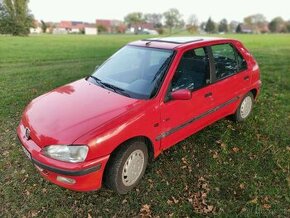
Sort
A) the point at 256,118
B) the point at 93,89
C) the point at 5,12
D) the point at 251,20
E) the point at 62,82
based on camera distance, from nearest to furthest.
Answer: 1. the point at 93,89
2. the point at 256,118
3. the point at 62,82
4. the point at 5,12
5. the point at 251,20

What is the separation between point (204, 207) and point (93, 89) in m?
2.18

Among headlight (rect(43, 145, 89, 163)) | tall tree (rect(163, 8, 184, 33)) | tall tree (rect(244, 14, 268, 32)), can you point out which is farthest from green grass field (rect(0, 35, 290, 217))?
tall tree (rect(244, 14, 268, 32))

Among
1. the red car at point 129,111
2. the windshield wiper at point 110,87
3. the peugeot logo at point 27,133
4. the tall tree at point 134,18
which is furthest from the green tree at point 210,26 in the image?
the peugeot logo at point 27,133

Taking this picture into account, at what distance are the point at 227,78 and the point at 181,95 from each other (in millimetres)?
1556

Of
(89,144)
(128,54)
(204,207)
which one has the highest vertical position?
(128,54)

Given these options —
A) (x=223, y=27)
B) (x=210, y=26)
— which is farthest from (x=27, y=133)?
(x=223, y=27)

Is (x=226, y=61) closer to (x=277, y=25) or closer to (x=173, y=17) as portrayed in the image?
(x=173, y=17)

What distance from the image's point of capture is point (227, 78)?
16.4 ft

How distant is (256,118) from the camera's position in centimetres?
607

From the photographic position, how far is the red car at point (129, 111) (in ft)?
10.6

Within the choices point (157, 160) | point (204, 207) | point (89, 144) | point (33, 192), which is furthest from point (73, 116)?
point (204, 207)

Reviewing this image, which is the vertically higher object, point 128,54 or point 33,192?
point 128,54

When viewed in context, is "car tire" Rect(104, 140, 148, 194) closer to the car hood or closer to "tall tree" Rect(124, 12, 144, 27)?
the car hood

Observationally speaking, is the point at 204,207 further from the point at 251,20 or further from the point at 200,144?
the point at 251,20
